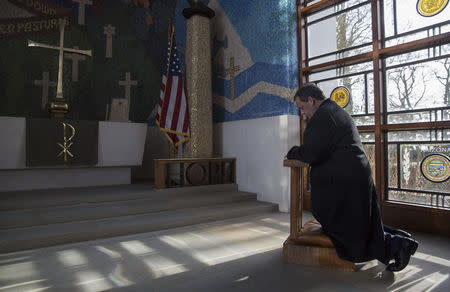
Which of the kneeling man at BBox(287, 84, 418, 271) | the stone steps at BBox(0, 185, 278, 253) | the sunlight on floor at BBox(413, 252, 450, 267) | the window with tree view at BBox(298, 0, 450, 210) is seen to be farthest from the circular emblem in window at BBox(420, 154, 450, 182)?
the stone steps at BBox(0, 185, 278, 253)

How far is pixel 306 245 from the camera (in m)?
2.33

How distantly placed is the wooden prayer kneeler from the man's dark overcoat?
0.10 metres

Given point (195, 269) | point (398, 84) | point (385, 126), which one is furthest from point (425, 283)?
point (398, 84)

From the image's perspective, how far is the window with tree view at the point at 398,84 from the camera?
3193 millimetres

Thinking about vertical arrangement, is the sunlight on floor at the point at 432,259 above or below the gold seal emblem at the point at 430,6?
below

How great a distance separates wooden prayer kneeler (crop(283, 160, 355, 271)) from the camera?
7.31 ft

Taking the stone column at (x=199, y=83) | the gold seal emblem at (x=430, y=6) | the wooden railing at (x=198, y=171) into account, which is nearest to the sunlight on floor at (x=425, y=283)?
the gold seal emblem at (x=430, y=6)

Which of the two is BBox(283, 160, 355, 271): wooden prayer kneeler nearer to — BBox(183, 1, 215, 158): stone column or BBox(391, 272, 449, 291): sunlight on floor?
BBox(391, 272, 449, 291): sunlight on floor

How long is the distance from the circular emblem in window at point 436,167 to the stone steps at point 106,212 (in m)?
1.97

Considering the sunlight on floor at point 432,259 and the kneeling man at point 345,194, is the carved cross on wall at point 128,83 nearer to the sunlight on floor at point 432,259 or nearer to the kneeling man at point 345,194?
the kneeling man at point 345,194

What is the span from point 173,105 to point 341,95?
2.82 m

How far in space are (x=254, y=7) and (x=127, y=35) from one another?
10.4ft

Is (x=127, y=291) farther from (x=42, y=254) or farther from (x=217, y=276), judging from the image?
(x=42, y=254)

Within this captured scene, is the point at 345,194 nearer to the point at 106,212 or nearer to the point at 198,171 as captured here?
→ the point at 106,212
